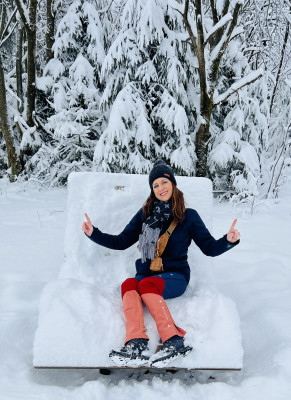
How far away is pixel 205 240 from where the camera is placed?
8.96 feet

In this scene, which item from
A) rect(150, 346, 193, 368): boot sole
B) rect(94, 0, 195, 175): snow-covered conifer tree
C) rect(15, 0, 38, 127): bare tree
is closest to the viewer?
rect(150, 346, 193, 368): boot sole

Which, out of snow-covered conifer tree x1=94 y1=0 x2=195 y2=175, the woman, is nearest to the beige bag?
the woman

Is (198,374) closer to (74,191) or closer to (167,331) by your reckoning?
(167,331)

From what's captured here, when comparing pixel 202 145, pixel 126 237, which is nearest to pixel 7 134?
pixel 202 145

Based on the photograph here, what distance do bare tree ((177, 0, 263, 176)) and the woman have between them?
4.32 m

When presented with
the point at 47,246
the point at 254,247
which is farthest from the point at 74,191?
the point at 254,247

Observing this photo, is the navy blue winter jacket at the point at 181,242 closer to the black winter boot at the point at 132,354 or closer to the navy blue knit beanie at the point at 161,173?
the navy blue knit beanie at the point at 161,173

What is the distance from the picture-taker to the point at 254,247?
4586 mm

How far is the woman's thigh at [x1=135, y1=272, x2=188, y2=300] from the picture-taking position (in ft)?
8.33

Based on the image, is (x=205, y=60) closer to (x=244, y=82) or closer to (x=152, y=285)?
(x=244, y=82)

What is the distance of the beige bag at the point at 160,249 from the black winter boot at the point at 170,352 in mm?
662

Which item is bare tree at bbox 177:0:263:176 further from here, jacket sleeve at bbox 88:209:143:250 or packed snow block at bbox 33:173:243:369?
jacket sleeve at bbox 88:209:143:250

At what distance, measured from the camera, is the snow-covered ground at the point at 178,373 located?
6.61ft

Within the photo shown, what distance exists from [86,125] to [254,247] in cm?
560
